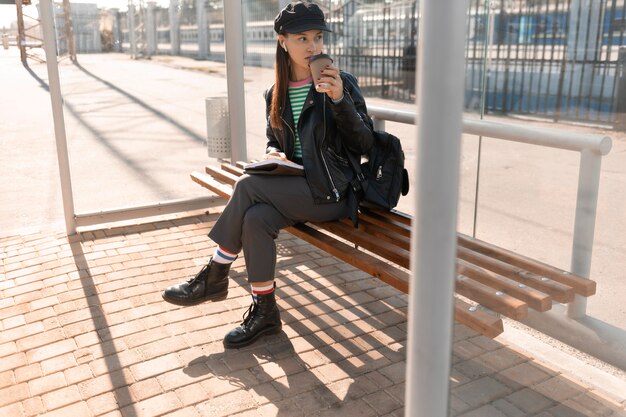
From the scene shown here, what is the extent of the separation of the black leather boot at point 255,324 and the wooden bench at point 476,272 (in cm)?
35

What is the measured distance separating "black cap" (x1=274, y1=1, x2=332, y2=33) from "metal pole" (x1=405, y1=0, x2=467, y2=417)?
69.3 inches

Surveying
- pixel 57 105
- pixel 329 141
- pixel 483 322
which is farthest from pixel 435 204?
pixel 57 105

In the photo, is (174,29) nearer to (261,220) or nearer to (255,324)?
(261,220)

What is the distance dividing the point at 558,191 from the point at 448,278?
1.26m

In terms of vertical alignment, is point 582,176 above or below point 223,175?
above

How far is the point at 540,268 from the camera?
94.0 inches

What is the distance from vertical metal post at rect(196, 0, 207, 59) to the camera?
5230mm

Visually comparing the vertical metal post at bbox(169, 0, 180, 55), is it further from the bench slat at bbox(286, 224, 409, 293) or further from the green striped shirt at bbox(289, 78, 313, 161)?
the bench slat at bbox(286, 224, 409, 293)

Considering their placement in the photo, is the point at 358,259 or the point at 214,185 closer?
the point at 358,259

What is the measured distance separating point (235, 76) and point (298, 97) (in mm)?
1902

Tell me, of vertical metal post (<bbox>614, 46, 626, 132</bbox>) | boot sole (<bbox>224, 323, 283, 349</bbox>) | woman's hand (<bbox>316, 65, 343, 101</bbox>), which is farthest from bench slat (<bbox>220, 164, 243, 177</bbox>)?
vertical metal post (<bbox>614, 46, 626, 132</bbox>)

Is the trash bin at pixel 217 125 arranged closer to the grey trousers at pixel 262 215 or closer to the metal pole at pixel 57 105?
the metal pole at pixel 57 105

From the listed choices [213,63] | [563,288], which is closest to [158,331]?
[563,288]

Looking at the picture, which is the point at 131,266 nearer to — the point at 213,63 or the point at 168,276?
the point at 168,276
